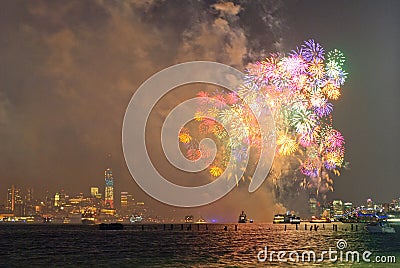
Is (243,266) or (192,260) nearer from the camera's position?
(243,266)

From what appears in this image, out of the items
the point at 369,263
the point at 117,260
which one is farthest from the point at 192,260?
the point at 369,263

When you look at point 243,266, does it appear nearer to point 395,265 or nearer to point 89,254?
point 395,265

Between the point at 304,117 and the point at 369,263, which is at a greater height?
the point at 304,117

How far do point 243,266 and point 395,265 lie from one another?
11.3m

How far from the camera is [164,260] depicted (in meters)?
52.0

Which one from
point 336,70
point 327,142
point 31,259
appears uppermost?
point 336,70

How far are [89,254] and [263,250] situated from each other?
1855cm

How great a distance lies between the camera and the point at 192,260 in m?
51.4

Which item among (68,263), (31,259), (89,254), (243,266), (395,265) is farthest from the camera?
(89,254)

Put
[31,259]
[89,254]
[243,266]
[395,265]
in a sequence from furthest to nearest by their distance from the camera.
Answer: [89,254] < [31,259] < [243,266] < [395,265]

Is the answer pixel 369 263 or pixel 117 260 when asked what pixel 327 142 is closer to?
pixel 369 263

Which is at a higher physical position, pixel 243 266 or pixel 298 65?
pixel 298 65

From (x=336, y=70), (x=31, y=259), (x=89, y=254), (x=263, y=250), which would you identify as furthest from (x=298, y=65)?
(x=31, y=259)

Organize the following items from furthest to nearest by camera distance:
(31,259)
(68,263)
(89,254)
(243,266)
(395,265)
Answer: (89,254), (31,259), (68,263), (243,266), (395,265)
